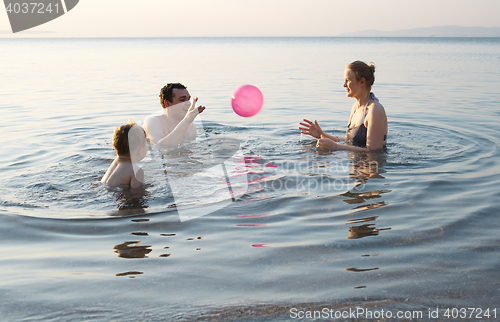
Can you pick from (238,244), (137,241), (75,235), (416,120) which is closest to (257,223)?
(238,244)

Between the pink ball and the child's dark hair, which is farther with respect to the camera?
the pink ball

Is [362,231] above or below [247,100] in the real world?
below

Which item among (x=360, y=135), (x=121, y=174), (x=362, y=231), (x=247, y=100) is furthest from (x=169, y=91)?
(x=362, y=231)

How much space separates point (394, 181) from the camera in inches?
213

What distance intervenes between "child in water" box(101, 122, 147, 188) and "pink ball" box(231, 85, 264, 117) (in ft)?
7.99

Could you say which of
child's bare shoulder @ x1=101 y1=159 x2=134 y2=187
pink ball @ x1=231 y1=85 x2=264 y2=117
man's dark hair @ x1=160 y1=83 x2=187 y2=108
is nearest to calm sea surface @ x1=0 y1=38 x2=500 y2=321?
child's bare shoulder @ x1=101 y1=159 x2=134 y2=187

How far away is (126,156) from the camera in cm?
522

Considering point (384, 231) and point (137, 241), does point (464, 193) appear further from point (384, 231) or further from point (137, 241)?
point (137, 241)

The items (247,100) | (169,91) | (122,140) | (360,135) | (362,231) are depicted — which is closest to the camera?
(362,231)

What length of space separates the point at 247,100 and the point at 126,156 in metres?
2.74

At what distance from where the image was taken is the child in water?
16.8ft

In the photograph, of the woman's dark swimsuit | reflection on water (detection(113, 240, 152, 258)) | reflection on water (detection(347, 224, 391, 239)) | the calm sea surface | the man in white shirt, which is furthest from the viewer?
the man in white shirt

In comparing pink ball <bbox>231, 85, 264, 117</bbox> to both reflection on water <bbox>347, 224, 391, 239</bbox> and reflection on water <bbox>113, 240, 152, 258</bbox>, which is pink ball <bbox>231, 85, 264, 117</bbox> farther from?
reflection on water <bbox>113, 240, 152, 258</bbox>

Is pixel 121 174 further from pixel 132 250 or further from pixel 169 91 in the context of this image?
pixel 169 91
